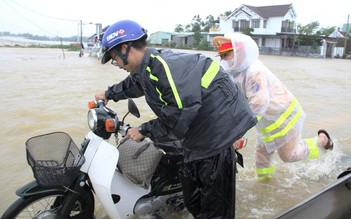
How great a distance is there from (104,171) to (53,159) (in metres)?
0.40

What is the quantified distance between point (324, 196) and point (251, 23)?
51575mm

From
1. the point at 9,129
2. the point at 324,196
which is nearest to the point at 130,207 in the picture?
the point at 324,196

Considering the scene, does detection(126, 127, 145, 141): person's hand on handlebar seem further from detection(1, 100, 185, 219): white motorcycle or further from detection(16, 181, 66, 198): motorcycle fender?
detection(16, 181, 66, 198): motorcycle fender

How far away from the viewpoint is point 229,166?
8.60ft

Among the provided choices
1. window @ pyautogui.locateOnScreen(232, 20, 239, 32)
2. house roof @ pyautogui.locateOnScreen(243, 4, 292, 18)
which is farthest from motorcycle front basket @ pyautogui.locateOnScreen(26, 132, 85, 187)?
window @ pyautogui.locateOnScreen(232, 20, 239, 32)

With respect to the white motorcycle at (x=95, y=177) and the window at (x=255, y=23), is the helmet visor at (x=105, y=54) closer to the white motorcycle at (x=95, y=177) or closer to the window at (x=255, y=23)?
the white motorcycle at (x=95, y=177)

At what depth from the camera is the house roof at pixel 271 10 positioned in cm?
4850

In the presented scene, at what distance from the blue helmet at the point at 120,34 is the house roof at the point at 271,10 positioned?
49677mm

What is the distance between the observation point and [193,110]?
2219 millimetres

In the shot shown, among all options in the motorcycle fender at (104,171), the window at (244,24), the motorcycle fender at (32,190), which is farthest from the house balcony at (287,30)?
Answer: the motorcycle fender at (32,190)

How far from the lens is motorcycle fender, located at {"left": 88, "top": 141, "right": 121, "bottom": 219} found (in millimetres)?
2641

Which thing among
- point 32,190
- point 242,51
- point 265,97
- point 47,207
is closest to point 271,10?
point 242,51

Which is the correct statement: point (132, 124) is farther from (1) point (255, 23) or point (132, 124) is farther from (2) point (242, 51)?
(1) point (255, 23)

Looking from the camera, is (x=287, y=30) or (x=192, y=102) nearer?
(x=192, y=102)
